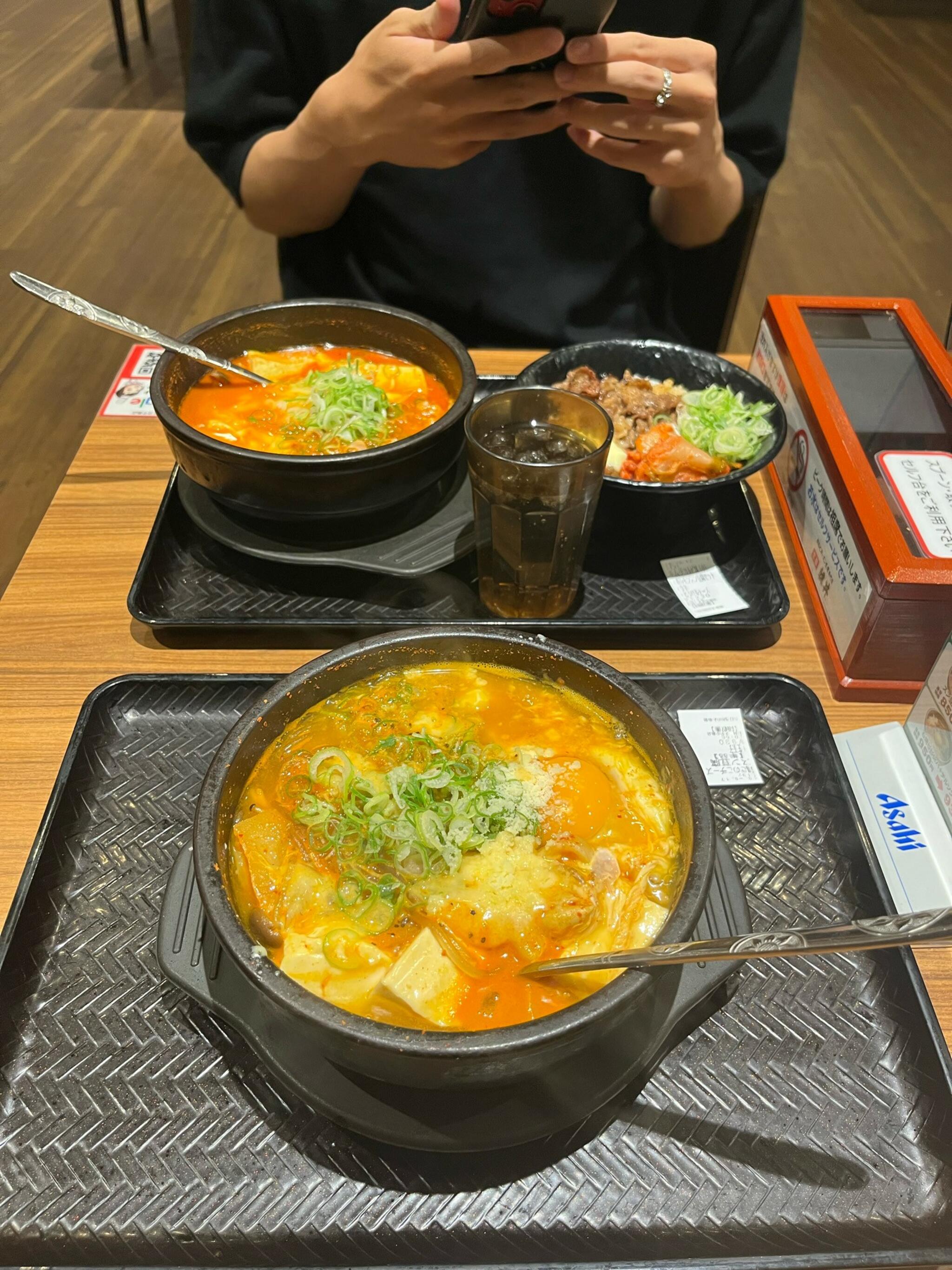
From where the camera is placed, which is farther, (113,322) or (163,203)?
(163,203)

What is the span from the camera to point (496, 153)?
226 cm

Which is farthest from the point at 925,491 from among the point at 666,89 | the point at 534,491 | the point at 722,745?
the point at 666,89

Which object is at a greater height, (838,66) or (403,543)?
(838,66)

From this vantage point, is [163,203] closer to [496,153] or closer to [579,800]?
[496,153]

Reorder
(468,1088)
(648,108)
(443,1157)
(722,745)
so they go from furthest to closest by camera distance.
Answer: (648,108)
(722,745)
(443,1157)
(468,1088)

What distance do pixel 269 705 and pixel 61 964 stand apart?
486 millimetres

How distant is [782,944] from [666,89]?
1763 mm

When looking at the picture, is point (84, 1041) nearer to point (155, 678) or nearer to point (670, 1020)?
point (155, 678)

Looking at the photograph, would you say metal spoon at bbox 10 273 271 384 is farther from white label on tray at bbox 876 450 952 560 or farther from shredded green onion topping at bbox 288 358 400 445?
white label on tray at bbox 876 450 952 560

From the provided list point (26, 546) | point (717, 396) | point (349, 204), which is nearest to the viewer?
point (26, 546)

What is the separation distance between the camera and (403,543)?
176cm

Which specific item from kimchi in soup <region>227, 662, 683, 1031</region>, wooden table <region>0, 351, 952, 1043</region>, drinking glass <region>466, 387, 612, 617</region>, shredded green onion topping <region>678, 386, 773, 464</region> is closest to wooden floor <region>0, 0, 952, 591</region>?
wooden table <region>0, 351, 952, 1043</region>

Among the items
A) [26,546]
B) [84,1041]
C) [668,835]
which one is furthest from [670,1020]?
[26,546]

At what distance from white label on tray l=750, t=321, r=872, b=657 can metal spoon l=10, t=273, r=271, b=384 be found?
4.23 feet
